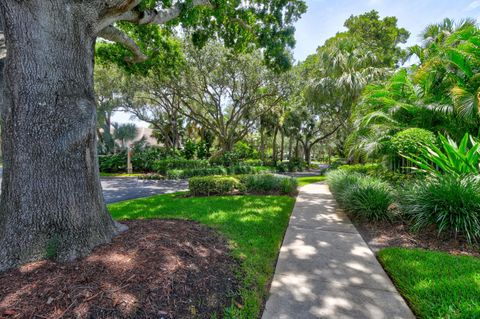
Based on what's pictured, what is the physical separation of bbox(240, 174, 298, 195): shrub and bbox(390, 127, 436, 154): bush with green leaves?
11.8ft

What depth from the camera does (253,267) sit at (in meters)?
2.88

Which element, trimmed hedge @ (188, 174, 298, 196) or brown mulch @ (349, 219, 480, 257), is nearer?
brown mulch @ (349, 219, 480, 257)

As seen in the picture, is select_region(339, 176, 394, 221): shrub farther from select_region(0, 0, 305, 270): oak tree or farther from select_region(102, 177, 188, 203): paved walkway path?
select_region(102, 177, 188, 203): paved walkway path

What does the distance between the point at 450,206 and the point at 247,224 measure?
11.5 ft

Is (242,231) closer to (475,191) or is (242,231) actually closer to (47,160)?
(47,160)

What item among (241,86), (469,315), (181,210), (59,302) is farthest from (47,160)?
(241,86)

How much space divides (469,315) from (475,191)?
2681 mm

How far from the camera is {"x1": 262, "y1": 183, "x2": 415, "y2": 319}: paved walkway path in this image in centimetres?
220

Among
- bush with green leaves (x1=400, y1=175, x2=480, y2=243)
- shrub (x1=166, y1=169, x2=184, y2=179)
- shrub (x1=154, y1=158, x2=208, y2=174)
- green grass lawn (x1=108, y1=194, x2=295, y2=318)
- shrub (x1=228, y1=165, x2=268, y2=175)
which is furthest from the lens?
shrub (x1=154, y1=158, x2=208, y2=174)

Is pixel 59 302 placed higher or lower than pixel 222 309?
higher

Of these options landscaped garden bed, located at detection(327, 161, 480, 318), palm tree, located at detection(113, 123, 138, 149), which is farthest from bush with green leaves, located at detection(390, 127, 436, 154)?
palm tree, located at detection(113, 123, 138, 149)

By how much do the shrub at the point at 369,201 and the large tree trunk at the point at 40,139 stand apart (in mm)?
5009

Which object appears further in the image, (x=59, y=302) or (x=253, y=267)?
(x=253, y=267)

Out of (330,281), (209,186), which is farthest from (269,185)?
(330,281)
